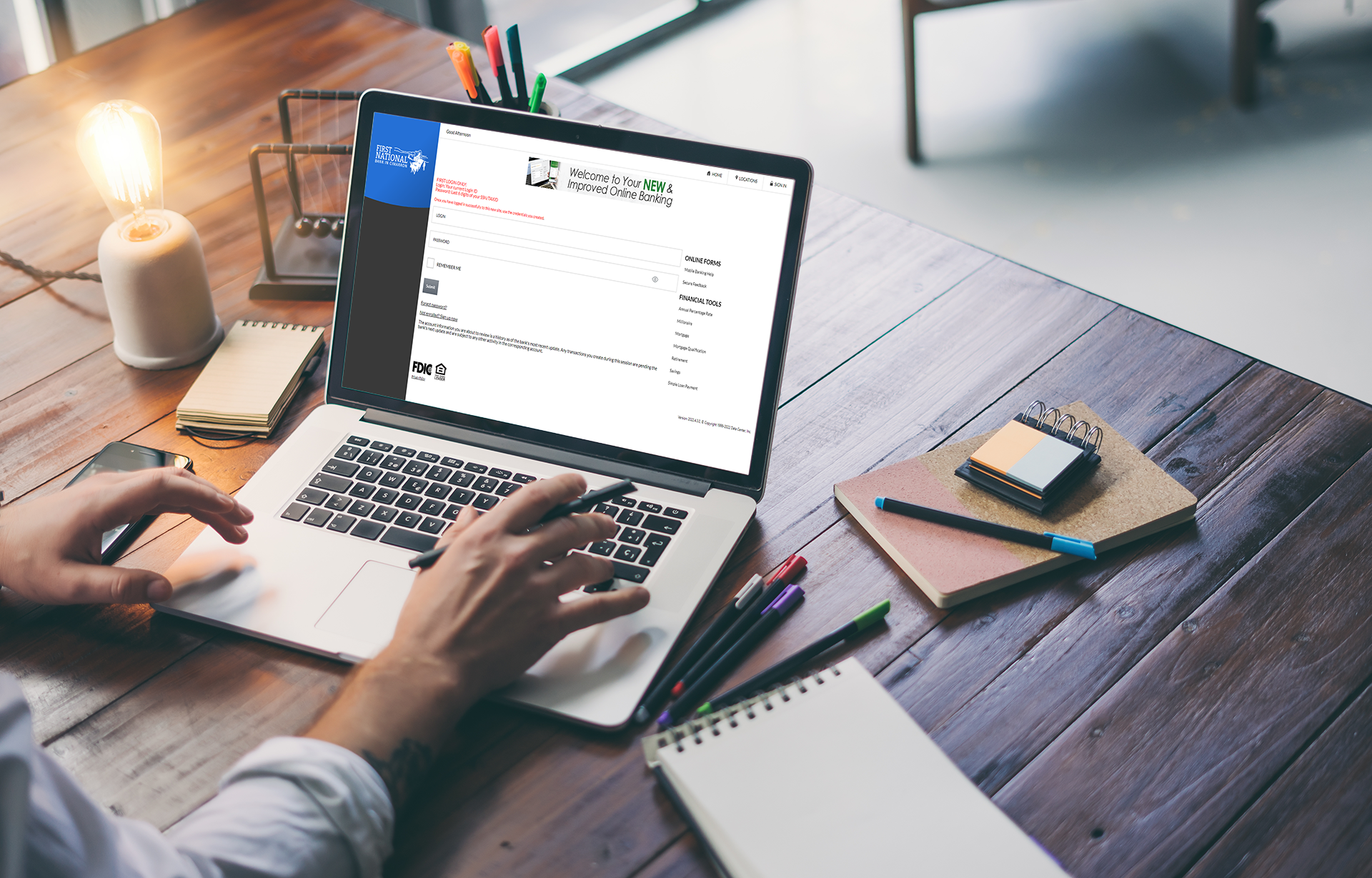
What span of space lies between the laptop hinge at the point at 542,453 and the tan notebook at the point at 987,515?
15 cm

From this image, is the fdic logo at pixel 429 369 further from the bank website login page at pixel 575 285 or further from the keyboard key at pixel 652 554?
the keyboard key at pixel 652 554

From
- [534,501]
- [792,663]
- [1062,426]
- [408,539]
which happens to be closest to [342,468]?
[408,539]

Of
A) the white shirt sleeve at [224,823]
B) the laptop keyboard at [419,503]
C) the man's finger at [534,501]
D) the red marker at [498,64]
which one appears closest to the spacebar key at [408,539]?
the laptop keyboard at [419,503]

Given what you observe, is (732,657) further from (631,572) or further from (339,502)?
(339,502)

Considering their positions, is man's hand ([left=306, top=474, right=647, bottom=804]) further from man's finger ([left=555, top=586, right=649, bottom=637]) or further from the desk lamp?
the desk lamp

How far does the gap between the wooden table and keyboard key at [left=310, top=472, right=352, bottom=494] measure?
108 mm

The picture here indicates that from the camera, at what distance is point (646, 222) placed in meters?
0.88

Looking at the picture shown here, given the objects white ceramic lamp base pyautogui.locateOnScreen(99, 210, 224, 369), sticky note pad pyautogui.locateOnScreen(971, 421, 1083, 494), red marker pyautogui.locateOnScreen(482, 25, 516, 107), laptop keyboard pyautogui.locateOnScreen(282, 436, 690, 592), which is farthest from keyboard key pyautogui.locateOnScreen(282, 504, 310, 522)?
sticky note pad pyautogui.locateOnScreen(971, 421, 1083, 494)

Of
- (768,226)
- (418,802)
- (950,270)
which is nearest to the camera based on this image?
(418,802)

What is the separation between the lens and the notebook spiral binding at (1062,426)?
0.92 metres

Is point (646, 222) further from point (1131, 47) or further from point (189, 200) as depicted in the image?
point (1131, 47)

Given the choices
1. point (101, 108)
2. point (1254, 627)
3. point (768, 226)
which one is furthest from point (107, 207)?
point (1254, 627)

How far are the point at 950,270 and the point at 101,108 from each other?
0.99 m

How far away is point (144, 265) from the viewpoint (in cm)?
103
